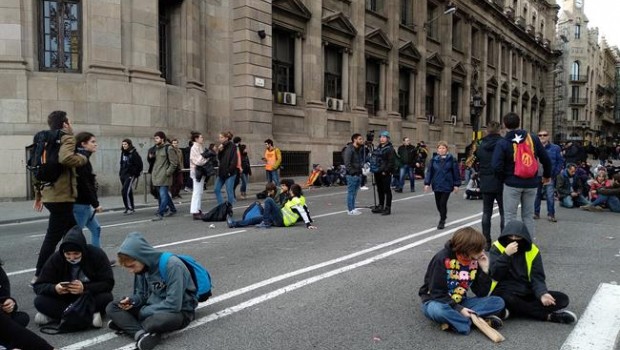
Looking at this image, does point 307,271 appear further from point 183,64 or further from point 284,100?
point 284,100

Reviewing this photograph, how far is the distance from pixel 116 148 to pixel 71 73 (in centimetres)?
Answer: 273

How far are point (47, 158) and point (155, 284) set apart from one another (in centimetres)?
238

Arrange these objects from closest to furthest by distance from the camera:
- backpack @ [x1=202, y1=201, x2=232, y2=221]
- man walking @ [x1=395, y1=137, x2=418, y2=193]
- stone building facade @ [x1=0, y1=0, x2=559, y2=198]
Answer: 1. backpack @ [x1=202, y1=201, x2=232, y2=221]
2. stone building facade @ [x1=0, y1=0, x2=559, y2=198]
3. man walking @ [x1=395, y1=137, x2=418, y2=193]

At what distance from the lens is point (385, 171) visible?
38.5ft

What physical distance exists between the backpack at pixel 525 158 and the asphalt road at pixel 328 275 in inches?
50.3

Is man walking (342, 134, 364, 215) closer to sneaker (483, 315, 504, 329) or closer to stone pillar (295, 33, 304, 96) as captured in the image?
sneaker (483, 315, 504, 329)

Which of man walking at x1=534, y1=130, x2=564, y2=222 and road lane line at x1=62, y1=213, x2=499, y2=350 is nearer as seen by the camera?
road lane line at x1=62, y1=213, x2=499, y2=350

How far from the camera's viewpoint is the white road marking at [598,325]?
13.5 ft

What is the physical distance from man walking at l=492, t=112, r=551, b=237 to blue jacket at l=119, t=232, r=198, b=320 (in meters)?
4.62

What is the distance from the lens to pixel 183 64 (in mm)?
19125

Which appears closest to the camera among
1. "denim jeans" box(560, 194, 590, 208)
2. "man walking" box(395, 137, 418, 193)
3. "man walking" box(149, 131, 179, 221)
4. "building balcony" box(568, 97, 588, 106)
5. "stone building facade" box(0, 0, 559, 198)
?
"man walking" box(149, 131, 179, 221)

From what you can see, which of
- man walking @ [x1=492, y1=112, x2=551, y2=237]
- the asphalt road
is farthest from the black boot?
man walking @ [x1=492, y1=112, x2=551, y2=237]

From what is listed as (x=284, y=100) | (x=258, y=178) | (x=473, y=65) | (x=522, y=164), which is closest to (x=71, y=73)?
(x=258, y=178)

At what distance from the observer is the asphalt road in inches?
168
